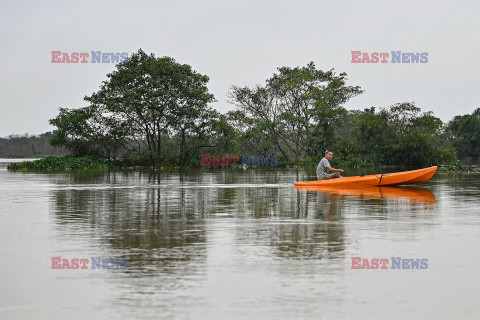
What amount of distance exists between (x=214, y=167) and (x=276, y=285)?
48.5 meters

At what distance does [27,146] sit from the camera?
15400 centimetres

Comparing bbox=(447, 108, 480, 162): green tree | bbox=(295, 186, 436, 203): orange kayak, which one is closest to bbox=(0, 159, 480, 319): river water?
bbox=(295, 186, 436, 203): orange kayak

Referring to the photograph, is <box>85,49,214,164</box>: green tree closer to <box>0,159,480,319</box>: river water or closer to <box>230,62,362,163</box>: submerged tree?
<box>230,62,362,163</box>: submerged tree

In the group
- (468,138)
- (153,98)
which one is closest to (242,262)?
(153,98)

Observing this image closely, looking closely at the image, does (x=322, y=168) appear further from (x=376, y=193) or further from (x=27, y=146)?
(x=27, y=146)

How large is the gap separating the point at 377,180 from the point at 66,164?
36864 mm

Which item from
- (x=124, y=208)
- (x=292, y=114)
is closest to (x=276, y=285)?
(x=124, y=208)

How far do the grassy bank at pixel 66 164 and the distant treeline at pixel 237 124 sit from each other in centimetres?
137

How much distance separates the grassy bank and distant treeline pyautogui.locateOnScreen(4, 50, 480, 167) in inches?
53.8

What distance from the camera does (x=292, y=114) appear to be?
188 feet

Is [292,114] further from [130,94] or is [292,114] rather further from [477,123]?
[477,123]

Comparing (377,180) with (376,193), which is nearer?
(376,193)

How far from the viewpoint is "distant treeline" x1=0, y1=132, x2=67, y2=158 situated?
149 metres

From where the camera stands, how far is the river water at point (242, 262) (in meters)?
5.80
